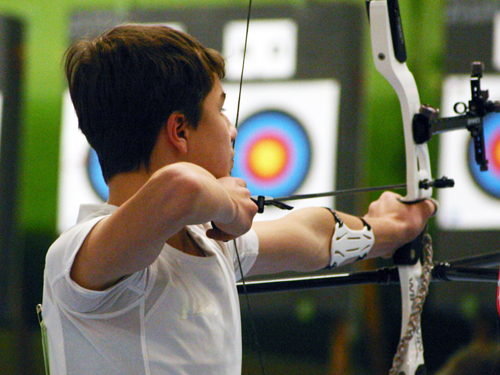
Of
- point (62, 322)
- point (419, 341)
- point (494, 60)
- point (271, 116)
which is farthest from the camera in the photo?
point (271, 116)

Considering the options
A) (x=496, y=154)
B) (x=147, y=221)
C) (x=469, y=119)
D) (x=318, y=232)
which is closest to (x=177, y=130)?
(x=147, y=221)

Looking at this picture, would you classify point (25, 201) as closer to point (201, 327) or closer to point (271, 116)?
point (271, 116)

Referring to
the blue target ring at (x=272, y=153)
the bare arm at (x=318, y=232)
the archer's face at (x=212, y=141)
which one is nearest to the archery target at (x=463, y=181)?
the blue target ring at (x=272, y=153)

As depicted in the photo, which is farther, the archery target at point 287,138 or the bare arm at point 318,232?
the archery target at point 287,138

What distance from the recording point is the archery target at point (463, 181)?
8.18 feet

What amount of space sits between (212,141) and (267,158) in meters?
2.04

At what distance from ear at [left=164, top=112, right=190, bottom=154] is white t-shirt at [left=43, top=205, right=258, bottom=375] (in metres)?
0.11

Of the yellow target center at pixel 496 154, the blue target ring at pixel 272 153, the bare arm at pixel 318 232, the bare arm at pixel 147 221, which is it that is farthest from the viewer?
the blue target ring at pixel 272 153

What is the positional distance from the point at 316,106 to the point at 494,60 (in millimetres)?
726

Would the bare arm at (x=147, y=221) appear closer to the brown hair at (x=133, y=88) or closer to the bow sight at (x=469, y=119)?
the brown hair at (x=133, y=88)

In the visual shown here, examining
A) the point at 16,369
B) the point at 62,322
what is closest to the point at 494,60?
the point at 62,322

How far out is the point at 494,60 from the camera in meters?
2.53

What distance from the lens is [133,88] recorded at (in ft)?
2.58

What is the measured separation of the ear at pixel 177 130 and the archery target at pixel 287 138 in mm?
1800
